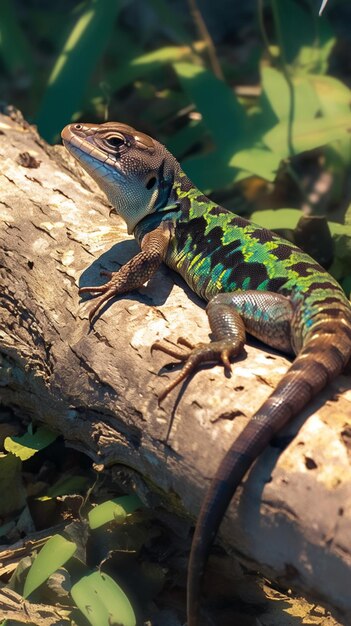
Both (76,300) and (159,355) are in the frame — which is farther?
(76,300)

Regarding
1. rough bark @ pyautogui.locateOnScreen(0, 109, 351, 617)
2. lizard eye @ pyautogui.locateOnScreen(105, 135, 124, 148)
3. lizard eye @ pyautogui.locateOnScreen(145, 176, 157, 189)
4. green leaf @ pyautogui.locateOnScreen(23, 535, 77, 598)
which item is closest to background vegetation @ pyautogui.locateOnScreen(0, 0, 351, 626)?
green leaf @ pyautogui.locateOnScreen(23, 535, 77, 598)

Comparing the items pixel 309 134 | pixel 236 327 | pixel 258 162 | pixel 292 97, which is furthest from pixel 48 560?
pixel 292 97

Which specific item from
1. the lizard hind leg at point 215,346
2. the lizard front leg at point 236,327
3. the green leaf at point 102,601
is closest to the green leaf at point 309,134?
the lizard front leg at point 236,327

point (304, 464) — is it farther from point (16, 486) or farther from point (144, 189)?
point (144, 189)

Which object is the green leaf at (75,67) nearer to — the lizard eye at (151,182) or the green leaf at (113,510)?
the lizard eye at (151,182)

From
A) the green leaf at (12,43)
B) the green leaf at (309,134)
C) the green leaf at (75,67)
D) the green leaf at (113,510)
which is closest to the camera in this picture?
the green leaf at (113,510)

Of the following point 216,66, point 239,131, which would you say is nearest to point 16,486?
point 239,131

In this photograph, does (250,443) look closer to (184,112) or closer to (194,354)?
(194,354)
